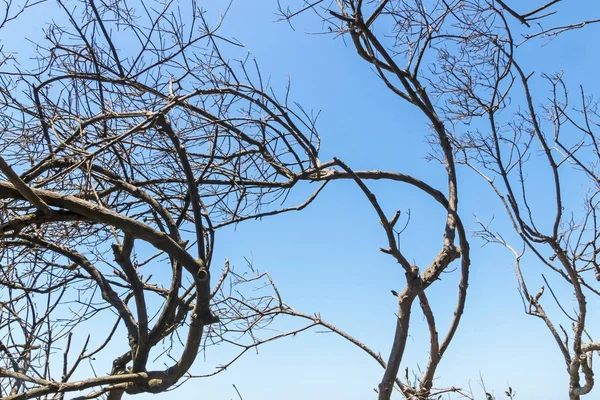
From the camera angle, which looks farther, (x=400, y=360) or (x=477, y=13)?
(x=477, y=13)

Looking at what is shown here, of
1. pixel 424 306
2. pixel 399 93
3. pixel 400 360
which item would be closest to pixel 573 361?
pixel 424 306

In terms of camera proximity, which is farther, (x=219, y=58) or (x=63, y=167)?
(x=219, y=58)

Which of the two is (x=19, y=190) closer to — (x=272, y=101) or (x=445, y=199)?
(x=272, y=101)

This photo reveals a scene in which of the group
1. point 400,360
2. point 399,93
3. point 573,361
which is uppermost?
point 399,93

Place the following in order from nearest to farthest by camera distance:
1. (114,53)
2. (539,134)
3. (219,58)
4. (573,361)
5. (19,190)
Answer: (19,190) → (114,53) → (219,58) → (539,134) → (573,361)

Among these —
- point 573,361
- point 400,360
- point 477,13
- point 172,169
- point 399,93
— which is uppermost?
point 477,13

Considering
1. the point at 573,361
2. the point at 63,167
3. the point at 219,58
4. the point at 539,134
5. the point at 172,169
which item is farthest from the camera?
the point at 573,361

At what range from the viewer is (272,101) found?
294 cm

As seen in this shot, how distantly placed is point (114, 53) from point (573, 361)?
4382 millimetres

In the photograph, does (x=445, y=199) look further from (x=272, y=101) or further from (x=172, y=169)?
(x=172, y=169)

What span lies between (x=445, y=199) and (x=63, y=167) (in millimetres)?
2310

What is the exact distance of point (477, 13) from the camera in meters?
3.68

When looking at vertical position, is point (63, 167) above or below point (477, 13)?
below

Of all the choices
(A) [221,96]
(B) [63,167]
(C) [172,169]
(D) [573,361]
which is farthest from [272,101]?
(D) [573,361]
